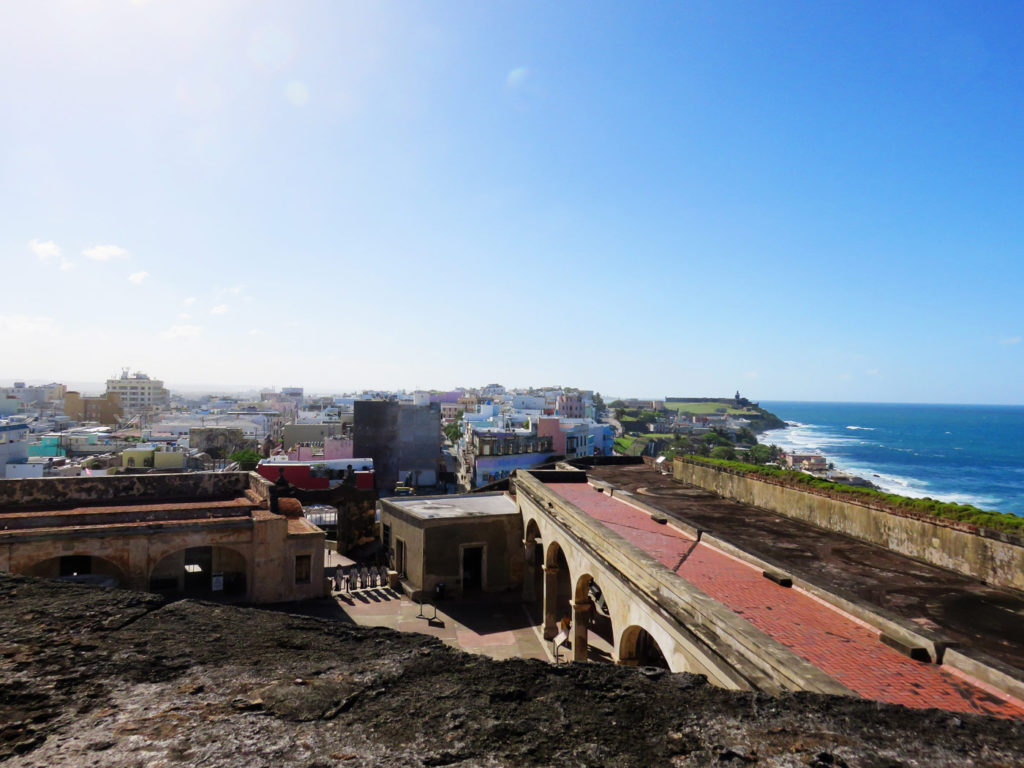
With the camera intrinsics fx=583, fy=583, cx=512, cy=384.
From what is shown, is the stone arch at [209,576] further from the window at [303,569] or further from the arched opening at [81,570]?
the window at [303,569]

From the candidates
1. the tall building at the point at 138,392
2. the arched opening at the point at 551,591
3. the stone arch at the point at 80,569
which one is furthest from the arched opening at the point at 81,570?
the tall building at the point at 138,392

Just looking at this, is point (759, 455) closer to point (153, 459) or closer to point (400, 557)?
point (153, 459)

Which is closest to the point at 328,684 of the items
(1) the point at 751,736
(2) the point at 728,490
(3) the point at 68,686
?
(3) the point at 68,686

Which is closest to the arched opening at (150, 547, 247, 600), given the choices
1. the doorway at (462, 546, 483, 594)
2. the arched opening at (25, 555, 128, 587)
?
the arched opening at (25, 555, 128, 587)

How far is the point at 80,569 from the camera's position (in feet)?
67.8

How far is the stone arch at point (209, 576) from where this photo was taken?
2106 centimetres

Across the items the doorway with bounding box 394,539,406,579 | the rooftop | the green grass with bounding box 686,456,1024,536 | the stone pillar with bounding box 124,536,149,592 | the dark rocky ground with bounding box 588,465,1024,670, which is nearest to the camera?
the dark rocky ground with bounding box 588,465,1024,670

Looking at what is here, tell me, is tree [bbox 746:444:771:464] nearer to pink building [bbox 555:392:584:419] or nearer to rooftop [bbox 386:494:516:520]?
pink building [bbox 555:392:584:419]

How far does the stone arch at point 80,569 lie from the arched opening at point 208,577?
1701 millimetres

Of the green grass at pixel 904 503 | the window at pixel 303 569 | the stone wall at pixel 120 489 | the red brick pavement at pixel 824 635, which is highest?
the green grass at pixel 904 503

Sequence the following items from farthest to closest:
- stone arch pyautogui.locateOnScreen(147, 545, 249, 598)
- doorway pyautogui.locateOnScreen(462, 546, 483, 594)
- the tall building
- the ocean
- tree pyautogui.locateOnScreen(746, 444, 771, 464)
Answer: the tall building → tree pyautogui.locateOnScreen(746, 444, 771, 464) → the ocean → doorway pyautogui.locateOnScreen(462, 546, 483, 594) → stone arch pyautogui.locateOnScreen(147, 545, 249, 598)

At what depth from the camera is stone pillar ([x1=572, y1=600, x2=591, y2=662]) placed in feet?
49.9

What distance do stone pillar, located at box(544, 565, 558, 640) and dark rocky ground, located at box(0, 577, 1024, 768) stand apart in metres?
15.1

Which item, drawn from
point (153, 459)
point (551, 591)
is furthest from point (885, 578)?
point (153, 459)
